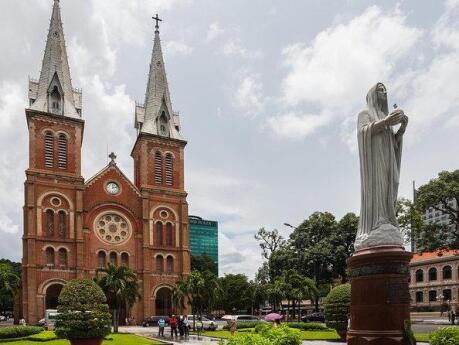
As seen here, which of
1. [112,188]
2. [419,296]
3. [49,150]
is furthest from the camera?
[419,296]

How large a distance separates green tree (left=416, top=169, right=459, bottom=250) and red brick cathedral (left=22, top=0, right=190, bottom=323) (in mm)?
27940

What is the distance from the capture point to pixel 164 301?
180ft

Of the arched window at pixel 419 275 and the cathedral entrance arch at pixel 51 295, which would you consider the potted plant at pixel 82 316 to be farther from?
the arched window at pixel 419 275

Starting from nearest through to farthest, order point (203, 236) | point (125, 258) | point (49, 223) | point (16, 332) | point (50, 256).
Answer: point (16, 332)
point (50, 256)
point (49, 223)
point (125, 258)
point (203, 236)

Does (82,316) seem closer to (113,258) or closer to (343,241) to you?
(113,258)

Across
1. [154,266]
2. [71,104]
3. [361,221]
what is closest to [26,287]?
[154,266]

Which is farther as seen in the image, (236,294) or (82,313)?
(236,294)

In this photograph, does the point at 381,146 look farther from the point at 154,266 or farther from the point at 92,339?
the point at 154,266

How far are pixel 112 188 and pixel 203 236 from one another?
10309cm

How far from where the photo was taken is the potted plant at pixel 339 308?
73.0 feet

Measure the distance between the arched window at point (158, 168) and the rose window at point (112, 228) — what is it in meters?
6.16

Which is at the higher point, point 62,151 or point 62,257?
point 62,151

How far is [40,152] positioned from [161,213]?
47.3 ft

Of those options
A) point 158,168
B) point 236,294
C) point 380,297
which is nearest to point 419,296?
point 236,294
